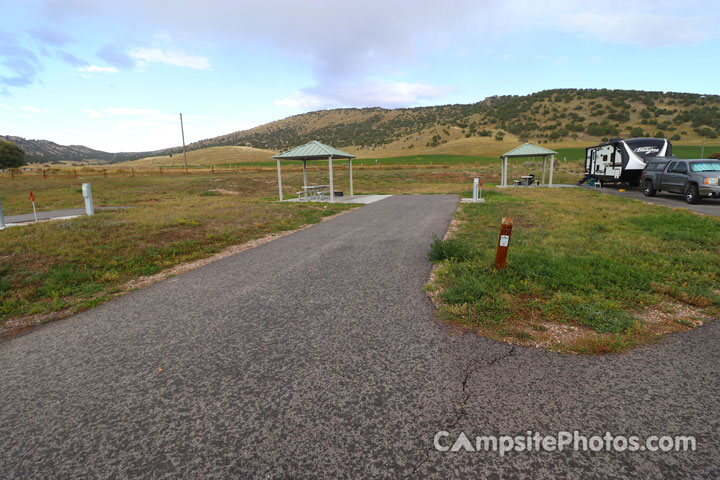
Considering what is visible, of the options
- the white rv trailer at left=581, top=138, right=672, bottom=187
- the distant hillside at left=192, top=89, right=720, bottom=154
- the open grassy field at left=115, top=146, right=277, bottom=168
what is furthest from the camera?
the open grassy field at left=115, top=146, right=277, bottom=168

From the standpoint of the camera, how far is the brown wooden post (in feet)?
15.9

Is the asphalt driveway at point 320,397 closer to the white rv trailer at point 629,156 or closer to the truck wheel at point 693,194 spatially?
the truck wheel at point 693,194

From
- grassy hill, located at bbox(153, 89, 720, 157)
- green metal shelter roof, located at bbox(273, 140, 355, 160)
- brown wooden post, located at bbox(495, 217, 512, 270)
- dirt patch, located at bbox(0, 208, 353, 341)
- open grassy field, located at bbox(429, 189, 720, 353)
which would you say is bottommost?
dirt patch, located at bbox(0, 208, 353, 341)

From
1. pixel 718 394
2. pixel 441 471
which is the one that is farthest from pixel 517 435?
pixel 718 394

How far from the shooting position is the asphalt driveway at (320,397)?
6.45 ft

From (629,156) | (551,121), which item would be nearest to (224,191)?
(629,156)

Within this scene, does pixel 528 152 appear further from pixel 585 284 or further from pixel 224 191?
pixel 224 191

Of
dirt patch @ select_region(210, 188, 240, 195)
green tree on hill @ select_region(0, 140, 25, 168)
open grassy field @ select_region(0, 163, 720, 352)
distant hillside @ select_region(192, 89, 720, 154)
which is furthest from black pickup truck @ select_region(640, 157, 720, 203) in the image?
green tree on hill @ select_region(0, 140, 25, 168)

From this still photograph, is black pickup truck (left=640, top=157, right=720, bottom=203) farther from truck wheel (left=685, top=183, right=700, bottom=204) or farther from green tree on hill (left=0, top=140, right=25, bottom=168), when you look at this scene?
green tree on hill (left=0, top=140, right=25, bottom=168)

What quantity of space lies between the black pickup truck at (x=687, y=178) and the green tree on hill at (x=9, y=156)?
93.1 m

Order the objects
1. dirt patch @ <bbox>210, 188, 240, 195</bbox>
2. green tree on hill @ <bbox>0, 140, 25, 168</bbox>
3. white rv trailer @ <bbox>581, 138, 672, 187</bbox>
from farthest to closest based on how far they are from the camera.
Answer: green tree on hill @ <bbox>0, 140, 25, 168</bbox>
dirt patch @ <bbox>210, 188, 240, 195</bbox>
white rv trailer @ <bbox>581, 138, 672, 187</bbox>

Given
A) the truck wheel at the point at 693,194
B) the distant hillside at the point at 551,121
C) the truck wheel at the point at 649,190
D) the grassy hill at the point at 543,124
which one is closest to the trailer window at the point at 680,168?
the truck wheel at the point at 693,194

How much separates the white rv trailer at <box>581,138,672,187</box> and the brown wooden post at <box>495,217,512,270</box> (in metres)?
20.0

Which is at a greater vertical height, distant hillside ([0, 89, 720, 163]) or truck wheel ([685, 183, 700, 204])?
distant hillside ([0, 89, 720, 163])
